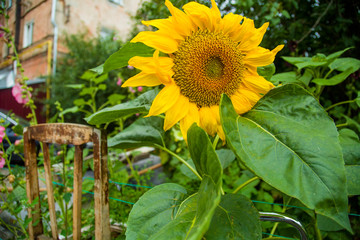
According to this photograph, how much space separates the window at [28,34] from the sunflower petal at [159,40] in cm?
857

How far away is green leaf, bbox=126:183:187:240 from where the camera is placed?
41 cm

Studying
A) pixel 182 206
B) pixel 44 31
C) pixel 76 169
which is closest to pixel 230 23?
pixel 182 206

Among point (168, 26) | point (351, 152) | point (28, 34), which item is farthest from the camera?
point (28, 34)

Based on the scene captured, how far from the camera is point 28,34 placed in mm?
7785

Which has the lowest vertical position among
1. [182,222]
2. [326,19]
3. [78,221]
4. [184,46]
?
[78,221]

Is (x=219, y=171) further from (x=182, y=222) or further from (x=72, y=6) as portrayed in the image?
(x=72, y=6)

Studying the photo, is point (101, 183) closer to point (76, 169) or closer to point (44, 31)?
point (76, 169)

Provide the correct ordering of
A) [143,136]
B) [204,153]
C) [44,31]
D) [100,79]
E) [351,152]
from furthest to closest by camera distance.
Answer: [44,31], [100,79], [143,136], [351,152], [204,153]

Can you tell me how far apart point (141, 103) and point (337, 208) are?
39cm

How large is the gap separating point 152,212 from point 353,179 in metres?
0.40

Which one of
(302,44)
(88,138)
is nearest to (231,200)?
(88,138)

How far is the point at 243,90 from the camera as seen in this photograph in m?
0.50

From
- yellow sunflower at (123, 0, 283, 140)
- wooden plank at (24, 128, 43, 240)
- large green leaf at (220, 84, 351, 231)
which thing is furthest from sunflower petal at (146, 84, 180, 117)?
wooden plank at (24, 128, 43, 240)

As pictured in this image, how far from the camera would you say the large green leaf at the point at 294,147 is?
0.31m
